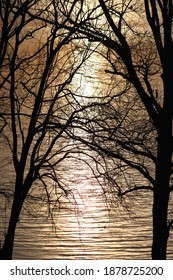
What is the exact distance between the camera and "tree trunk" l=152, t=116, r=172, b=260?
13578mm

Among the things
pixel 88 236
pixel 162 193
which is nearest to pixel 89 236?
pixel 88 236

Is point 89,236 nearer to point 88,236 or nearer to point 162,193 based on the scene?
point 88,236

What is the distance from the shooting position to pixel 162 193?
537 inches

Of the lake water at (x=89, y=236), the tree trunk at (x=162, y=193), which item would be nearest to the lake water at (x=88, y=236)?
the lake water at (x=89, y=236)

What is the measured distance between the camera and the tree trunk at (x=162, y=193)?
1358 centimetres

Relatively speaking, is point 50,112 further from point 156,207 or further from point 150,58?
point 156,207

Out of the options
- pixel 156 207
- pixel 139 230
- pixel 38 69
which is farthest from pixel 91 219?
pixel 156 207

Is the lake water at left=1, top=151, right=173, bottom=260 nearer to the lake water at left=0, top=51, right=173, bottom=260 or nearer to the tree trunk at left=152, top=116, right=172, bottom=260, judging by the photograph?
the lake water at left=0, top=51, right=173, bottom=260

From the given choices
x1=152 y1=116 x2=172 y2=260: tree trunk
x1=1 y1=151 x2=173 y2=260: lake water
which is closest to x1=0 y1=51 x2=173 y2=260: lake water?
x1=1 y1=151 x2=173 y2=260: lake water

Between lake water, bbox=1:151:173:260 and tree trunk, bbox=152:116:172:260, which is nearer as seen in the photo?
tree trunk, bbox=152:116:172:260

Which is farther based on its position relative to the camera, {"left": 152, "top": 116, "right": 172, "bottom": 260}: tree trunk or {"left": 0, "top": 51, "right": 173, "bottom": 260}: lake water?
{"left": 0, "top": 51, "right": 173, "bottom": 260}: lake water

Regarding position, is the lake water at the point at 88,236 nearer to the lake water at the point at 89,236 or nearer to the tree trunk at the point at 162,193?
the lake water at the point at 89,236

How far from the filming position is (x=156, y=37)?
13.8 m

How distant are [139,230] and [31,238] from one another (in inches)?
376
